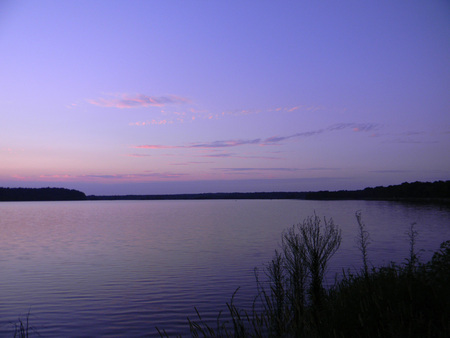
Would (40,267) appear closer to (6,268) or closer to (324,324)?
(6,268)

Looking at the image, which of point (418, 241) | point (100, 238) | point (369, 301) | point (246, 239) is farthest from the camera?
point (100, 238)

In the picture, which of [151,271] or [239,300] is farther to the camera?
[151,271]

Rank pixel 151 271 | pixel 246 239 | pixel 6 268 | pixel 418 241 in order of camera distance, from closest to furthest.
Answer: pixel 151 271, pixel 6 268, pixel 418 241, pixel 246 239

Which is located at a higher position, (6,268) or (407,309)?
(407,309)

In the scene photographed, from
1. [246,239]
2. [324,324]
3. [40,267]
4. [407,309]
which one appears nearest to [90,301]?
[40,267]

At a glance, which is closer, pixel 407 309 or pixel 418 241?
pixel 407 309

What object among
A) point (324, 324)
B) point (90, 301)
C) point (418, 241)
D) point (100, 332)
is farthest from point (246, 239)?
point (324, 324)

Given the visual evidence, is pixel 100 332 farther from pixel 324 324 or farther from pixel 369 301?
pixel 369 301

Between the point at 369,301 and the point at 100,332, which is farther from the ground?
the point at 369,301

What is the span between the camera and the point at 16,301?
19.3 metres

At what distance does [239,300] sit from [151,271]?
Answer: 9241mm

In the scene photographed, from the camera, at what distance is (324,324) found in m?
9.39

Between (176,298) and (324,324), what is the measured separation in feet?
37.5

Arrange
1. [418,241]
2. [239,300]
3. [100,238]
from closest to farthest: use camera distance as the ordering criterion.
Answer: [239,300], [418,241], [100,238]
